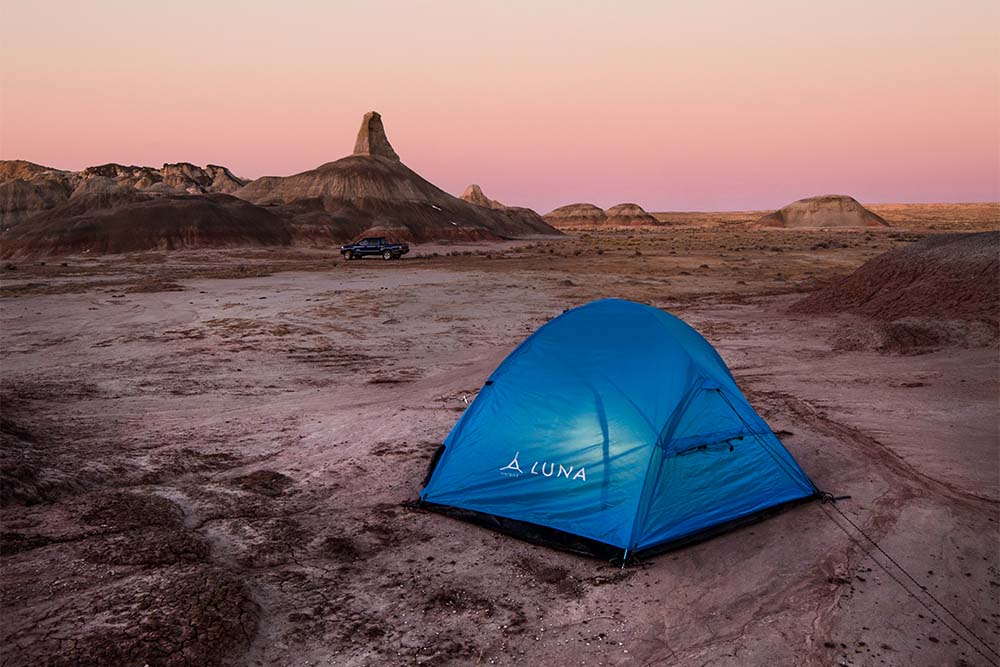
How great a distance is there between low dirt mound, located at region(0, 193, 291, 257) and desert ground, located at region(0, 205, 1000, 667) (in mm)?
57934

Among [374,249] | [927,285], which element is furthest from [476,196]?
[927,285]

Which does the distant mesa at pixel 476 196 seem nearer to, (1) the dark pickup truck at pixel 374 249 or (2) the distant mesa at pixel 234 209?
(2) the distant mesa at pixel 234 209

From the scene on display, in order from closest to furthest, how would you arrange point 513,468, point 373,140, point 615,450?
point 615,450 < point 513,468 < point 373,140

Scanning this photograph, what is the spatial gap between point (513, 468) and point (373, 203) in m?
105

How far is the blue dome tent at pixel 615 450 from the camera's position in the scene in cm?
630

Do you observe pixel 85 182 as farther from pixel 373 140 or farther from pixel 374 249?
pixel 374 249

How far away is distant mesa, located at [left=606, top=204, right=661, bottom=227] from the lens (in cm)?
18050

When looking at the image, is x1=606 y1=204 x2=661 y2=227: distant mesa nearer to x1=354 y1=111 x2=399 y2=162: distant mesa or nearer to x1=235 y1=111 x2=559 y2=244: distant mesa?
x1=235 y1=111 x2=559 y2=244: distant mesa

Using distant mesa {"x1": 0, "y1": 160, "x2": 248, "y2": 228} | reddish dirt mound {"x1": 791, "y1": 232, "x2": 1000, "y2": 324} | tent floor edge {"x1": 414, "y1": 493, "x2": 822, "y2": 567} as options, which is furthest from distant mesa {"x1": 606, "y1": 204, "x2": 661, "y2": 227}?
tent floor edge {"x1": 414, "y1": 493, "x2": 822, "y2": 567}

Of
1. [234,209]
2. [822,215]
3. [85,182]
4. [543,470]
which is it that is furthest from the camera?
[822,215]

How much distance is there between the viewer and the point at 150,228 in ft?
220

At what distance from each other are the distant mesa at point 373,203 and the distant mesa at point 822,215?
5890 centimetres

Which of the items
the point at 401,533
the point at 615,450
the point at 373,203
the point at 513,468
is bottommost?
the point at 401,533

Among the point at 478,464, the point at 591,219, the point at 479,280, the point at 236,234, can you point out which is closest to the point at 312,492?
the point at 478,464
